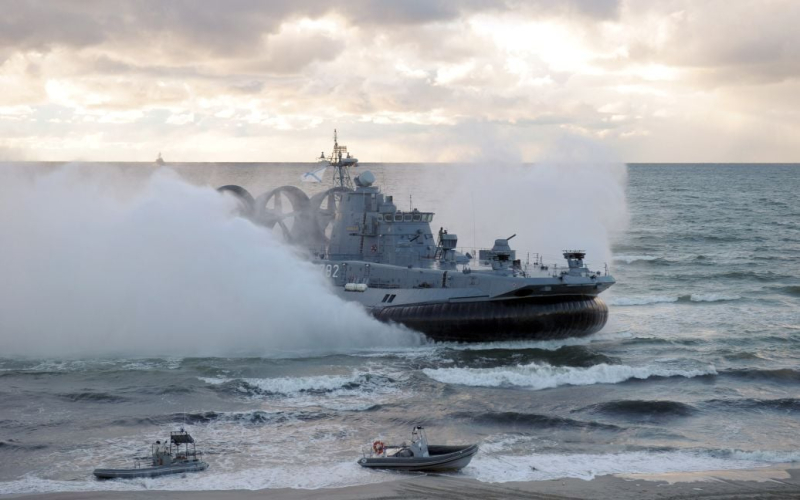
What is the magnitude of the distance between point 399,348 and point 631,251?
28.3 meters

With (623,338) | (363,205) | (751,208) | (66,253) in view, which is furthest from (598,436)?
(751,208)

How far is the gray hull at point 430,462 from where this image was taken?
46.5 feet

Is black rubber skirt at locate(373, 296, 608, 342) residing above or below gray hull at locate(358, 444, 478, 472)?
above

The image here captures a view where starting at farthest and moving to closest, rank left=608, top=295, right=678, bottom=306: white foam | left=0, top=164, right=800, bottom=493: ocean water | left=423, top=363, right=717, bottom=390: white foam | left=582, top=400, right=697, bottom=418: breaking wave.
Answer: left=608, top=295, right=678, bottom=306: white foam → left=423, top=363, right=717, bottom=390: white foam → left=582, top=400, right=697, bottom=418: breaking wave → left=0, top=164, right=800, bottom=493: ocean water

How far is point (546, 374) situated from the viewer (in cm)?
2102

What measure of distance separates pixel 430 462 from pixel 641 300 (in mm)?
21281

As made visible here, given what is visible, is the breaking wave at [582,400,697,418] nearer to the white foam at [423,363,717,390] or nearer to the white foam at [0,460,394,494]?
the white foam at [423,363,717,390]

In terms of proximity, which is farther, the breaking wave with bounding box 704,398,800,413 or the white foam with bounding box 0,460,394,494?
the breaking wave with bounding box 704,398,800,413

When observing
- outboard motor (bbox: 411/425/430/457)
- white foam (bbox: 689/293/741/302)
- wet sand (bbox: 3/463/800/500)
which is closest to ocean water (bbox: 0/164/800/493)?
wet sand (bbox: 3/463/800/500)

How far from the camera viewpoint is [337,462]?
48.2 feet

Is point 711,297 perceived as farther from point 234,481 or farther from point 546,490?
point 234,481

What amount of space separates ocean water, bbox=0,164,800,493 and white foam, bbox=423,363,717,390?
0.05 m

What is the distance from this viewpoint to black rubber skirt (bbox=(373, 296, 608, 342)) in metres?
23.9

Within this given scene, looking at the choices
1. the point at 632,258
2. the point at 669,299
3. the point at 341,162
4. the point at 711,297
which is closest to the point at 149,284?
the point at 341,162
